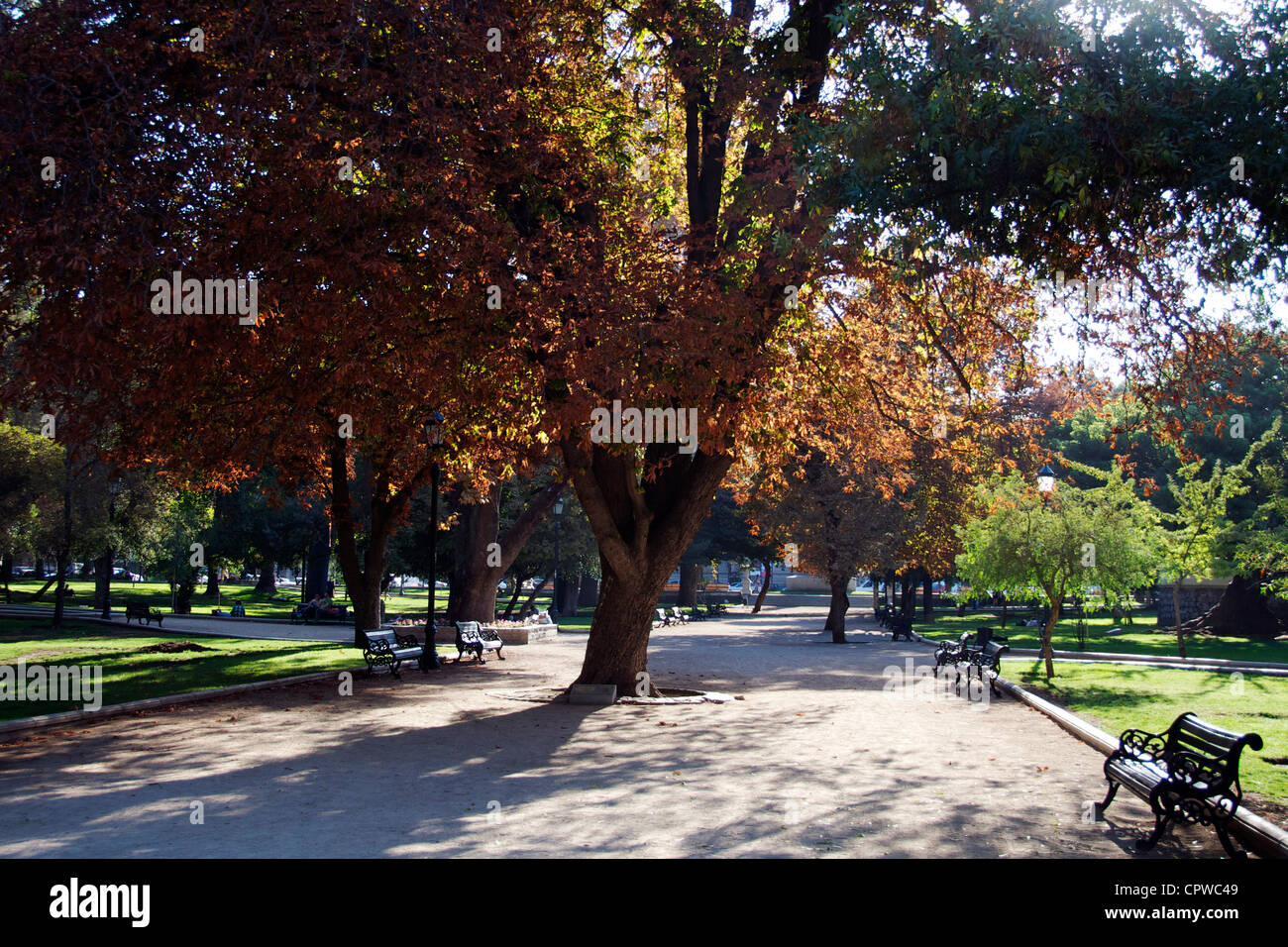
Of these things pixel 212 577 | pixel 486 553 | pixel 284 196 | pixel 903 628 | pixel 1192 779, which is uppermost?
pixel 284 196

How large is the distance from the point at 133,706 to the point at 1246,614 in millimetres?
38979

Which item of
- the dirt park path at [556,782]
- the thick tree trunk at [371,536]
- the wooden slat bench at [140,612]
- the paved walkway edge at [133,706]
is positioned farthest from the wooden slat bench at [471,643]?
the wooden slat bench at [140,612]

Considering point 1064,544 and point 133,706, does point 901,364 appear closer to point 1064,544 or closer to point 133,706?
point 1064,544

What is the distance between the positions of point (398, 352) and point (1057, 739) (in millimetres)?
9855

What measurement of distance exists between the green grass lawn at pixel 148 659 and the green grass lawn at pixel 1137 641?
20.0m

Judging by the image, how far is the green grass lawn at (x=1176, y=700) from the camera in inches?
406

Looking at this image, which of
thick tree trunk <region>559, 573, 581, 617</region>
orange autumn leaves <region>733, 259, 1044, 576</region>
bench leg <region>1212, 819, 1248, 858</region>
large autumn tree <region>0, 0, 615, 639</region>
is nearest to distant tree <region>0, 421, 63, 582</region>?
large autumn tree <region>0, 0, 615, 639</region>

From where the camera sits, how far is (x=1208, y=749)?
7094mm

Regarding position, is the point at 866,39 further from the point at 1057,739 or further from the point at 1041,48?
the point at 1057,739

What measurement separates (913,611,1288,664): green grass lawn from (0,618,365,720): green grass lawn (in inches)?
787

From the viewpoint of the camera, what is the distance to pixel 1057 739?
1229 centimetres

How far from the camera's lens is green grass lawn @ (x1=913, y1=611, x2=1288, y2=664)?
29484mm

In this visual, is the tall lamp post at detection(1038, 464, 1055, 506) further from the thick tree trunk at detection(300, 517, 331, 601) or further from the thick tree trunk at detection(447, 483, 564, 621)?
the thick tree trunk at detection(300, 517, 331, 601)

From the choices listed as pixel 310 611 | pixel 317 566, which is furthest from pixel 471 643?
pixel 317 566
